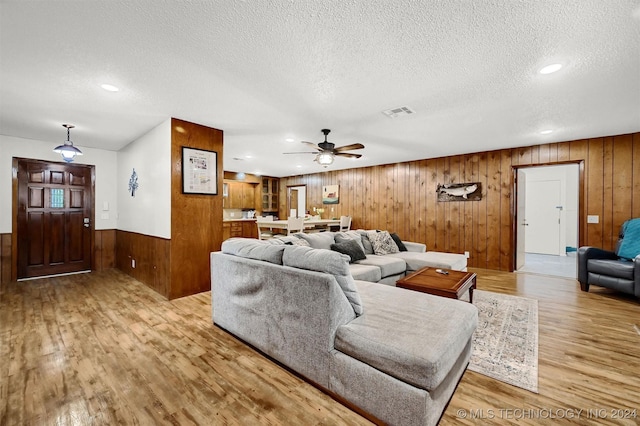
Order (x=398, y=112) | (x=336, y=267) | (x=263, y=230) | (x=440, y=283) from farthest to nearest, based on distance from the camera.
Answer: (x=263, y=230)
(x=398, y=112)
(x=440, y=283)
(x=336, y=267)

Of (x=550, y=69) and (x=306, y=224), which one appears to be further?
(x=306, y=224)

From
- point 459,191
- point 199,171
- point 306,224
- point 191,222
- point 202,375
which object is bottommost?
point 202,375

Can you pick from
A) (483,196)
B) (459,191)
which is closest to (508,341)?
(483,196)

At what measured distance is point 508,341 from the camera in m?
2.53

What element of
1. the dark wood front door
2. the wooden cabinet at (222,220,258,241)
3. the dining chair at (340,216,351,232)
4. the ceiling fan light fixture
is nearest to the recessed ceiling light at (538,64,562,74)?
the ceiling fan light fixture

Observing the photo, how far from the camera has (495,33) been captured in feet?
6.31

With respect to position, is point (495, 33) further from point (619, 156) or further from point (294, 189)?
point (294, 189)

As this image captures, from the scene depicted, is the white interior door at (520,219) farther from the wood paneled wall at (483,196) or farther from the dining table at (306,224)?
the dining table at (306,224)

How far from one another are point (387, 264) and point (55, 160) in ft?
19.7

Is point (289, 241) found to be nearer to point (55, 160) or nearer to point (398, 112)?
point (398, 112)

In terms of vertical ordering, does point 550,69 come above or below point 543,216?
above

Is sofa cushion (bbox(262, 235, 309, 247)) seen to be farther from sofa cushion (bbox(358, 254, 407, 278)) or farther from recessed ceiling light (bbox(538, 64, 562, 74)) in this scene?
recessed ceiling light (bbox(538, 64, 562, 74))

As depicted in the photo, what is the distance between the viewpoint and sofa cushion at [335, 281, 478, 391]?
55.4 inches

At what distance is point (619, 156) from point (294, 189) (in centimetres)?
769
